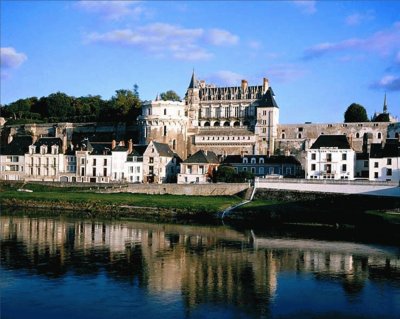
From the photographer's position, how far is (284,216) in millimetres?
42625

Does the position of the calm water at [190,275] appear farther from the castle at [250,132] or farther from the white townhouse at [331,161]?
the castle at [250,132]

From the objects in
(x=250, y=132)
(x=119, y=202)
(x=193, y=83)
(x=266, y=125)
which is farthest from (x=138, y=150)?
(x=193, y=83)

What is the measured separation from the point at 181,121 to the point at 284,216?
3031cm

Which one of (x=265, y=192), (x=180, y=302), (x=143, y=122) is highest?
(x=143, y=122)

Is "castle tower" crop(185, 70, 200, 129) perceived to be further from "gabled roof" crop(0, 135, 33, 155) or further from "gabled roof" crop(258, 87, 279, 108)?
"gabled roof" crop(0, 135, 33, 155)

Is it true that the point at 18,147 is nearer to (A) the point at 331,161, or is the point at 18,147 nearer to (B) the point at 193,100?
(B) the point at 193,100

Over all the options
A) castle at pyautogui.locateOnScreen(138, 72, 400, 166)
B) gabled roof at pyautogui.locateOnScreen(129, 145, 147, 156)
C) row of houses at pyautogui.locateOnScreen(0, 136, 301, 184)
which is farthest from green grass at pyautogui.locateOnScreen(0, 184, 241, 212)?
castle at pyautogui.locateOnScreen(138, 72, 400, 166)

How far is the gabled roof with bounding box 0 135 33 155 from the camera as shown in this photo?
66188 millimetres

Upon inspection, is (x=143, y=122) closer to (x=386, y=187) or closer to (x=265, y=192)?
(x=265, y=192)

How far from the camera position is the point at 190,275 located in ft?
80.9

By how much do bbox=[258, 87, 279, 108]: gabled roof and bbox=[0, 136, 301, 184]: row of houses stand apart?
11.2 metres

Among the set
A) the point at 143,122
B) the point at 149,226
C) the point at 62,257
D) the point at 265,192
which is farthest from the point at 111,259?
the point at 143,122

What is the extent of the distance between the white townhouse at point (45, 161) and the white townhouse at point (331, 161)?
27675mm

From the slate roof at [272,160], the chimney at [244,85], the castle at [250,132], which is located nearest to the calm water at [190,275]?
the slate roof at [272,160]
